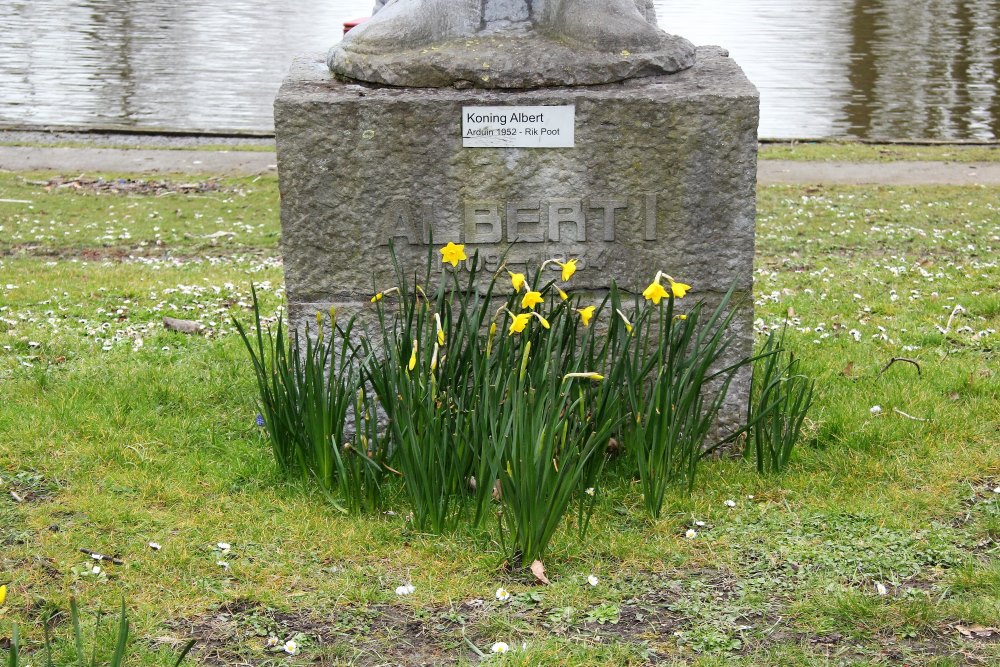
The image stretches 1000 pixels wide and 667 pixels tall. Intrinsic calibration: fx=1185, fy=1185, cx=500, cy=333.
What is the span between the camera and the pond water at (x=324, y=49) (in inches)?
541

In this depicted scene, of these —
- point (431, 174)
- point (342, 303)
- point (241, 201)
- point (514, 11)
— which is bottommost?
point (241, 201)

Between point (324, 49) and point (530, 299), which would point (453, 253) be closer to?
point (530, 299)

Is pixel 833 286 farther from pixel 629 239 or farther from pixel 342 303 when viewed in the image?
pixel 342 303

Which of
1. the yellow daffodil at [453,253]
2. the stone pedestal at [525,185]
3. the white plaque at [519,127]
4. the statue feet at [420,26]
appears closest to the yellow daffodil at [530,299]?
the yellow daffodil at [453,253]

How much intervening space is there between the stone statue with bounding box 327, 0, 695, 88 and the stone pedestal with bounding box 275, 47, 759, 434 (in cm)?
6

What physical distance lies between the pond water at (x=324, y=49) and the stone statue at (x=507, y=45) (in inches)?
360

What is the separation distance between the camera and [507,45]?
13.3 feet

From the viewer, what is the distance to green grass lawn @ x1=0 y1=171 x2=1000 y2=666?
9.98ft

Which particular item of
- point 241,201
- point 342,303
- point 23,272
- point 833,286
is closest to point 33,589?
point 342,303

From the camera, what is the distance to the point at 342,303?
4156mm

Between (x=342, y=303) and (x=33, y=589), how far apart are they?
4.72 feet

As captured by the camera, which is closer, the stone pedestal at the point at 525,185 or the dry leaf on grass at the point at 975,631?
the dry leaf on grass at the point at 975,631

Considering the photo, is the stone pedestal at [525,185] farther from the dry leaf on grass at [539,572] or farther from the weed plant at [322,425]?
the dry leaf on grass at [539,572]

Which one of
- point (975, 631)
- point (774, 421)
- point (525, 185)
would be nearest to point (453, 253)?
point (525, 185)
